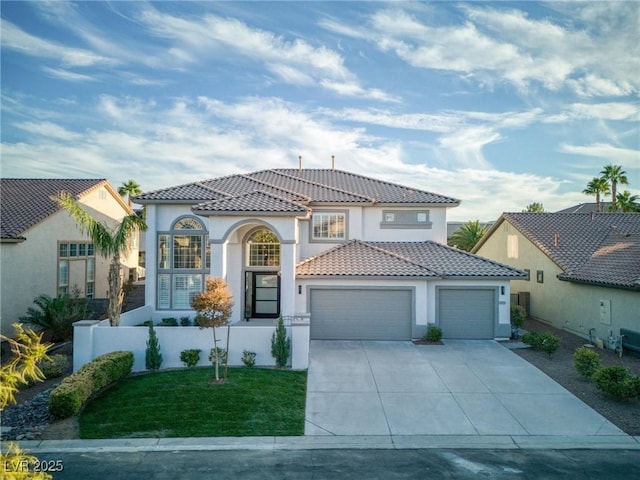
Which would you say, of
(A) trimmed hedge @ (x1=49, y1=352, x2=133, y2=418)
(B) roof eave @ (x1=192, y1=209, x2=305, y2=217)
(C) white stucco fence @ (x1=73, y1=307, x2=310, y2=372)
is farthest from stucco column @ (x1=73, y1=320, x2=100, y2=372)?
(B) roof eave @ (x1=192, y1=209, x2=305, y2=217)

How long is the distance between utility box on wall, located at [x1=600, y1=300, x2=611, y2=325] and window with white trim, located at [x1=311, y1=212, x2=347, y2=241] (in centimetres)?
1129

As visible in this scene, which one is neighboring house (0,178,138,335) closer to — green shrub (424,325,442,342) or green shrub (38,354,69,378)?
green shrub (38,354,69,378)

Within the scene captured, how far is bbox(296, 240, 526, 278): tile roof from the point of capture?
17672 millimetres

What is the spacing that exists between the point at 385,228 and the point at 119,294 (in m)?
12.4

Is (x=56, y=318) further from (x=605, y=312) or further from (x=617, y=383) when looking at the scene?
(x=605, y=312)

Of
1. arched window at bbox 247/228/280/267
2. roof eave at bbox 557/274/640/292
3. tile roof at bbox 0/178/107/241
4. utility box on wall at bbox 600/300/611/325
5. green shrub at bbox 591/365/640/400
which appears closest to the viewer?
green shrub at bbox 591/365/640/400

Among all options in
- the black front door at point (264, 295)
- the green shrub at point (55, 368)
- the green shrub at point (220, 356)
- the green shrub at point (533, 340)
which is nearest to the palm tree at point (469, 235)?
the green shrub at point (533, 340)

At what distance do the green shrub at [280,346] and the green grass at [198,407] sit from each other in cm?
84

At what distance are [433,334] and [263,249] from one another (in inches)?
330

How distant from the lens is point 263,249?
19688 mm

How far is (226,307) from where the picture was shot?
1269 centimetres

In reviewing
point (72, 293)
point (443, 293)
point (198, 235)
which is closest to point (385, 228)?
point (443, 293)

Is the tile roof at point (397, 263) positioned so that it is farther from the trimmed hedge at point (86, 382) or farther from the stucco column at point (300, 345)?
the trimmed hedge at point (86, 382)

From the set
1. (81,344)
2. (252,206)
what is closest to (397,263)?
(252,206)
